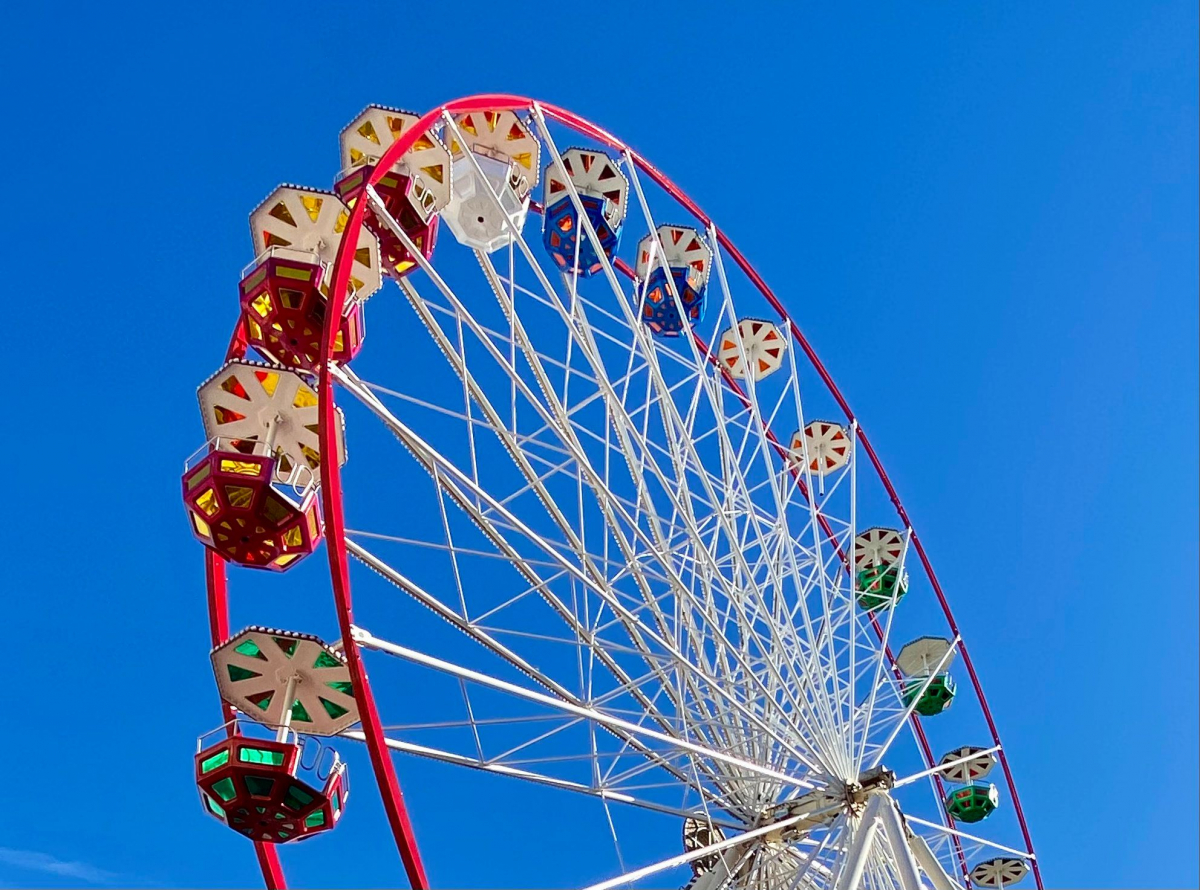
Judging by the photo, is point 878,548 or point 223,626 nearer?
point 223,626

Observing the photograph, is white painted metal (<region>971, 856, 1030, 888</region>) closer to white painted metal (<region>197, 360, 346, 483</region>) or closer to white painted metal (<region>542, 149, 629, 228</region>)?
white painted metal (<region>542, 149, 629, 228</region>)

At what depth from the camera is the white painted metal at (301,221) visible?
8.39 m

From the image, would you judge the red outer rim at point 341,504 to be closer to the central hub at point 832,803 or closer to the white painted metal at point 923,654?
the central hub at point 832,803

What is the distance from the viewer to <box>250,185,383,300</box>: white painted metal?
330 inches

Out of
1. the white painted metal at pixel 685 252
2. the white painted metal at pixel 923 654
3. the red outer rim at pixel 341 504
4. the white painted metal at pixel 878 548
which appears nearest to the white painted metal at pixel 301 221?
the red outer rim at pixel 341 504

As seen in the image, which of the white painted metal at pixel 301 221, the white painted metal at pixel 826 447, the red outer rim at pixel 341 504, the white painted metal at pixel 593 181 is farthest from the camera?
the white painted metal at pixel 826 447

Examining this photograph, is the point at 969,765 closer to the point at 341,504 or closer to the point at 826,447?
the point at 826,447

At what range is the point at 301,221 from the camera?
8438 millimetres

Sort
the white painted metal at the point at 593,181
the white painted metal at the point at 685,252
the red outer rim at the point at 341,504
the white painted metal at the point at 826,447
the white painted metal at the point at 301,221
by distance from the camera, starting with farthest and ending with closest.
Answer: the white painted metal at the point at 826,447 → the white painted metal at the point at 685,252 → the white painted metal at the point at 593,181 → the white painted metal at the point at 301,221 → the red outer rim at the point at 341,504

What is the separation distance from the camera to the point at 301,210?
8.46 m

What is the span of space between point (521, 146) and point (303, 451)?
421 cm

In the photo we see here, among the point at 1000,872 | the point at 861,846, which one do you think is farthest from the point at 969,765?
the point at 861,846

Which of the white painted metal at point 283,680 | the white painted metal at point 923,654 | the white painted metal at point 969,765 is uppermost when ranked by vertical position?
the white painted metal at point 923,654

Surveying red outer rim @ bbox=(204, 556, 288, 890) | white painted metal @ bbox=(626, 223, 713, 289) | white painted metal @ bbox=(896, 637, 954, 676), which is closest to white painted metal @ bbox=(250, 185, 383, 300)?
red outer rim @ bbox=(204, 556, 288, 890)
